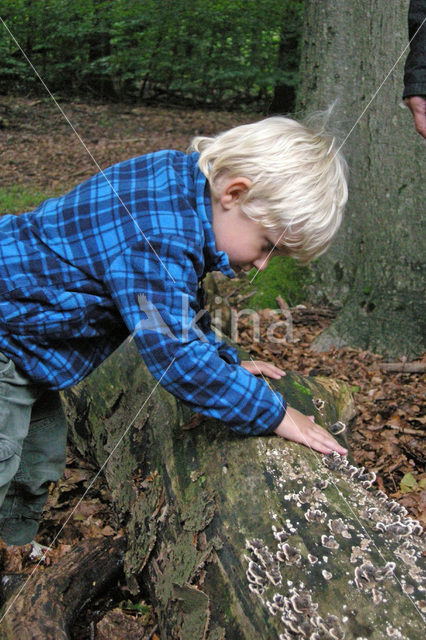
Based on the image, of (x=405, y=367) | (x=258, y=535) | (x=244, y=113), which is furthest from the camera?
(x=244, y=113)

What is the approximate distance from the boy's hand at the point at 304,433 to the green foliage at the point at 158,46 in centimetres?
1079

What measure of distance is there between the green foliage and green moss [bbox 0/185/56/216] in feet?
17.4

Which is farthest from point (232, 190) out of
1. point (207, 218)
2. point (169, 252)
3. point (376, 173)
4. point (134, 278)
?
point (376, 173)

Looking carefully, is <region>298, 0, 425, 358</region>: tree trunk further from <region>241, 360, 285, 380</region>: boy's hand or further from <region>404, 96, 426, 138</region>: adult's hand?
<region>241, 360, 285, 380</region>: boy's hand

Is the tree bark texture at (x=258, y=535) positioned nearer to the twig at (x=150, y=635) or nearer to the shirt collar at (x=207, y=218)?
the twig at (x=150, y=635)

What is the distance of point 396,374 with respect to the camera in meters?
4.32

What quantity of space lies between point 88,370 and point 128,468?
2.33 feet

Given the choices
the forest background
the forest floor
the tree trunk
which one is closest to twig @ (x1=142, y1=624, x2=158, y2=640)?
the forest floor

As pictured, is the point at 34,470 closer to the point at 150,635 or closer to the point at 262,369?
the point at 150,635

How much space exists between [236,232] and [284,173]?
1.04 feet

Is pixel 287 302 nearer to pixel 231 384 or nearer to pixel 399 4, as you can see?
pixel 399 4

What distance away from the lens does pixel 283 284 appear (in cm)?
546

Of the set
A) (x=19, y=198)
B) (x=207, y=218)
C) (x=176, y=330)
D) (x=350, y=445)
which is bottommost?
(x=19, y=198)

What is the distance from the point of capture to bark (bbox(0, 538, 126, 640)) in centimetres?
239
